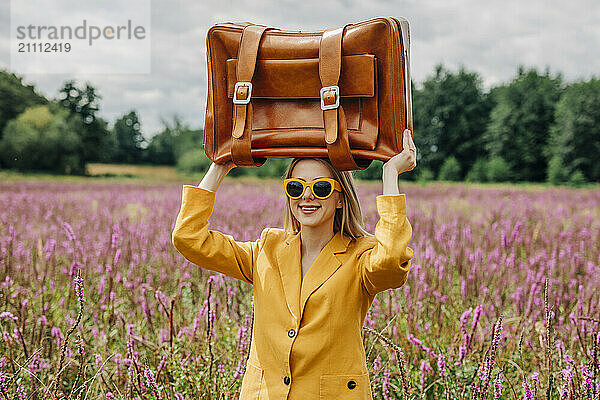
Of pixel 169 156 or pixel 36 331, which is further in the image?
pixel 169 156

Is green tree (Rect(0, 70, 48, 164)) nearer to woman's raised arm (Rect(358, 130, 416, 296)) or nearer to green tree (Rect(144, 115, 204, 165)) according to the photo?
green tree (Rect(144, 115, 204, 165))

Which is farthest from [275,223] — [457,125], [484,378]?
[457,125]

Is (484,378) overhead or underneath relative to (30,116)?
underneath

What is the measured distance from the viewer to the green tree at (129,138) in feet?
A: 249

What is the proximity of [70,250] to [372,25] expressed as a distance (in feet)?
12.0

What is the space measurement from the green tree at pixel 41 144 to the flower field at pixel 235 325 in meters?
41.4

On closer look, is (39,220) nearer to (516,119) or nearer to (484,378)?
(484,378)

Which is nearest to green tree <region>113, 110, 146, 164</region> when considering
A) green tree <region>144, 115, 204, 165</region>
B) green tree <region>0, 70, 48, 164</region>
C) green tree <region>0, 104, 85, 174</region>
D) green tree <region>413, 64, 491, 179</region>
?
green tree <region>144, 115, 204, 165</region>

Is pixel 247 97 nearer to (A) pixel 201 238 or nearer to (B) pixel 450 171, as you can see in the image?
(A) pixel 201 238

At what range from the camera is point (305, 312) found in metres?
1.77

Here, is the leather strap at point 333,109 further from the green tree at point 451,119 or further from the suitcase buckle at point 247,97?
the green tree at point 451,119

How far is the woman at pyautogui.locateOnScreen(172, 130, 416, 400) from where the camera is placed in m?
1.70

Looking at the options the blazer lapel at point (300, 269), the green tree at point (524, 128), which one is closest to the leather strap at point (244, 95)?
the blazer lapel at point (300, 269)

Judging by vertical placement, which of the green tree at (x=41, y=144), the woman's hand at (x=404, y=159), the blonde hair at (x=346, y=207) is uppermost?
the green tree at (x=41, y=144)
